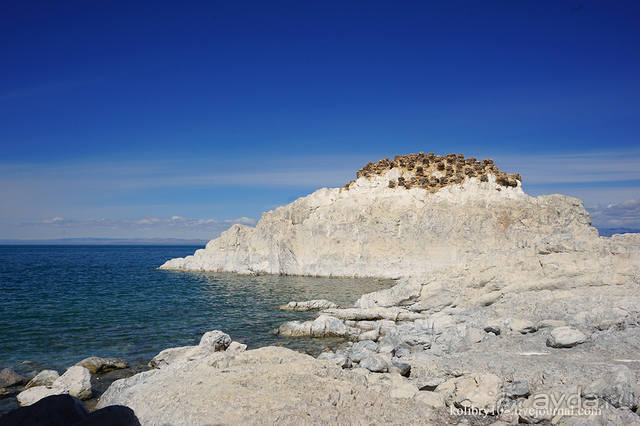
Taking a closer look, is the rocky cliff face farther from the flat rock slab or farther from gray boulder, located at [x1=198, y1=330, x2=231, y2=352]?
the flat rock slab

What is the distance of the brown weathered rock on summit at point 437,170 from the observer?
55656mm

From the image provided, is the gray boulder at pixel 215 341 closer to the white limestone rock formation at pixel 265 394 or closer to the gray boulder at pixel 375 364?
the white limestone rock formation at pixel 265 394

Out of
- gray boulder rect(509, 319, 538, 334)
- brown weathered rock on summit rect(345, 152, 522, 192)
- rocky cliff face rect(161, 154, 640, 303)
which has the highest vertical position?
brown weathered rock on summit rect(345, 152, 522, 192)

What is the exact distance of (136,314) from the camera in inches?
1081

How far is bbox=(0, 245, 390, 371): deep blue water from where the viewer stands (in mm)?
19203

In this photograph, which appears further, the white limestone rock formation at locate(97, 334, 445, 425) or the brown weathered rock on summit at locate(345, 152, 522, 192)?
the brown weathered rock on summit at locate(345, 152, 522, 192)

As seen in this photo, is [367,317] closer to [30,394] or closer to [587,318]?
[587,318]

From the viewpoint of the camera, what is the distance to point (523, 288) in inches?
847

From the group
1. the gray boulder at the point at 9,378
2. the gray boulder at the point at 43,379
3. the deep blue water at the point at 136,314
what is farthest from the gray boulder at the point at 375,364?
the gray boulder at the point at 9,378

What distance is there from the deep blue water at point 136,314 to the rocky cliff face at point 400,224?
6307 millimetres

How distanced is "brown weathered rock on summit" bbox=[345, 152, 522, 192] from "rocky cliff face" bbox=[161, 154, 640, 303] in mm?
139

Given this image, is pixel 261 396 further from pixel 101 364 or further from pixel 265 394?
pixel 101 364

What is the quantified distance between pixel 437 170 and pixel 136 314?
1747 inches

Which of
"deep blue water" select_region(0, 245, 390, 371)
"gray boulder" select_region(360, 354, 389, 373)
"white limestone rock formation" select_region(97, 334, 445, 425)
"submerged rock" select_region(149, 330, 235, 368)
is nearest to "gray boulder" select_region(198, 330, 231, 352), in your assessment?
"submerged rock" select_region(149, 330, 235, 368)
